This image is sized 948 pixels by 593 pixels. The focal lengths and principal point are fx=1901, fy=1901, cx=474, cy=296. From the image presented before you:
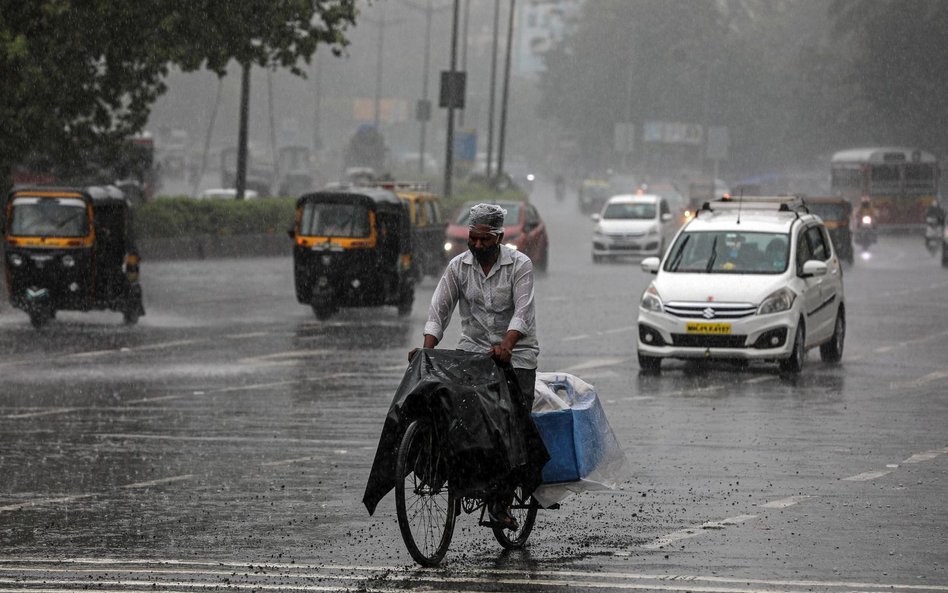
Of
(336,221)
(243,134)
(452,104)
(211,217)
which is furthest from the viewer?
(452,104)

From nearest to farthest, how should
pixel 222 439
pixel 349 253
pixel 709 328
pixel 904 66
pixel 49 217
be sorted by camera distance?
1. pixel 222 439
2. pixel 709 328
3. pixel 49 217
4. pixel 349 253
5. pixel 904 66

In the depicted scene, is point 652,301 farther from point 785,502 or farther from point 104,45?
point 104,45

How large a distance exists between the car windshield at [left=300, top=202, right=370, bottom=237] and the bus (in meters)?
41.5

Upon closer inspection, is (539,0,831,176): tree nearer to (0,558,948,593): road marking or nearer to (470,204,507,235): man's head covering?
(470,204,507,235): man's head covering

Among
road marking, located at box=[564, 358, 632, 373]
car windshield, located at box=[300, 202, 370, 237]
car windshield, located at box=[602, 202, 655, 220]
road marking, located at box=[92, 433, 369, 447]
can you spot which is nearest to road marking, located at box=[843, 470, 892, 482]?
road marking, located at box=[92, 433, 369, 447]

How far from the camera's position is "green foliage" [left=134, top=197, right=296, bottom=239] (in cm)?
4078

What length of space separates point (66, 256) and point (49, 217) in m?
0.73

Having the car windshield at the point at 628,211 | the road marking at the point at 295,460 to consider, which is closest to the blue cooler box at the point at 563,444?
the road marking at the point at 295,460

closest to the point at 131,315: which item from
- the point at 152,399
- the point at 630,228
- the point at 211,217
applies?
the point at 152,399

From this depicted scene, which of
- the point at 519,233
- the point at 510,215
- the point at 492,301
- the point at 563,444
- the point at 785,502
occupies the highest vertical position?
the point at 492,301

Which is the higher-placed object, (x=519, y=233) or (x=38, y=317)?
(x=38, y=317)

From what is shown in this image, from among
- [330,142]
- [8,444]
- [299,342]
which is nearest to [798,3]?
[330,142]

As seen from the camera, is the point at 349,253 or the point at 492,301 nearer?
the point at 492,301

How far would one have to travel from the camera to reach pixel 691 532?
955 cm
